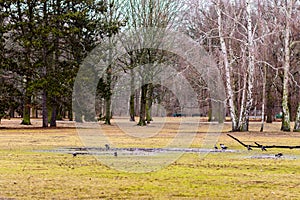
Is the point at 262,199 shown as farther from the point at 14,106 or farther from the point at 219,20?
the point at 14,106

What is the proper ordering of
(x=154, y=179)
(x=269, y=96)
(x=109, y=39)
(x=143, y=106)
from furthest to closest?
(x=269, y=96) → (x=143, y=106) → (x=109, y=39) → (x=154, y=179)

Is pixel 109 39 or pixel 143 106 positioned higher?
pixel 109 39

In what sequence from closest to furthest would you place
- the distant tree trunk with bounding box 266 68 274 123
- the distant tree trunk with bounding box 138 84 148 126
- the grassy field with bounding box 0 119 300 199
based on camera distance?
the grassy field with bounding box 0 119 300 199 → the distant tree trunk with bounding box 138 84 148 126 → the distant tree trunk with bounding box 266 68 274 123

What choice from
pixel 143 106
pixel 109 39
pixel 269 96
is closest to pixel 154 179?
pixel 109 39

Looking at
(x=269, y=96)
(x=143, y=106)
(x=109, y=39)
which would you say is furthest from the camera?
(x=269, y=96)

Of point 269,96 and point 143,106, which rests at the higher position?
point 269,96

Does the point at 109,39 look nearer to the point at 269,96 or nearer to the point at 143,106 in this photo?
the point at 143,106

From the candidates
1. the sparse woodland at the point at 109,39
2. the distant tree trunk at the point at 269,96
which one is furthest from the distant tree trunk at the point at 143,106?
the distant tree trunk at the point at 269,96

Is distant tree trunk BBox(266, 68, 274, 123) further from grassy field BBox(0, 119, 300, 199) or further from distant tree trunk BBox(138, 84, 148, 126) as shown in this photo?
grassy field BBox(0, 119, 300, 199)

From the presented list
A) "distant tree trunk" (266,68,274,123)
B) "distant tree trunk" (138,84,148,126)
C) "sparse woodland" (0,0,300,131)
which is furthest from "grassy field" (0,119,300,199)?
"distant tree trunk" (266,68,274,123)

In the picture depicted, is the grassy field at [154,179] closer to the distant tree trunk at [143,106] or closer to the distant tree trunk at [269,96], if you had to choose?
the distant tree trunk at [143,106]

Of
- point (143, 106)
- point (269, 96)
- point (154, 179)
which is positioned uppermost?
point (269, 96)

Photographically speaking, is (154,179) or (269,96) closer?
(154,179)

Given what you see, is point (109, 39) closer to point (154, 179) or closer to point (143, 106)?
point (143, 106)
